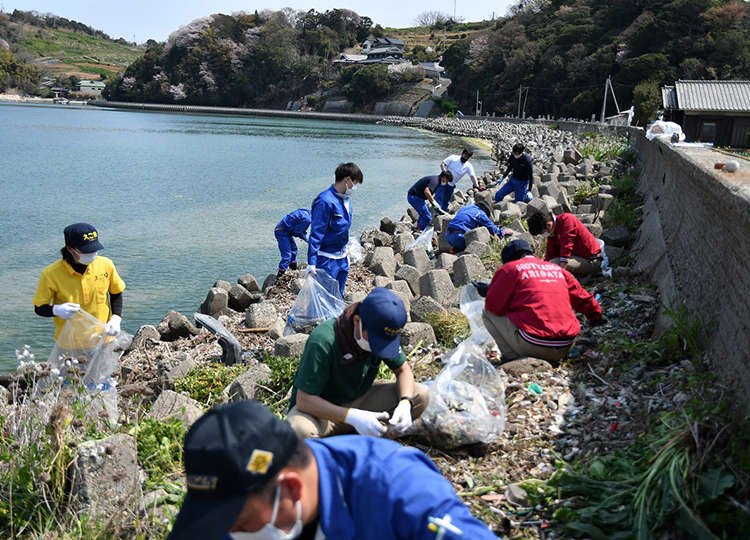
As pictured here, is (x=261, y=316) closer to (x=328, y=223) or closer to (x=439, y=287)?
A: (x=328, y=223)

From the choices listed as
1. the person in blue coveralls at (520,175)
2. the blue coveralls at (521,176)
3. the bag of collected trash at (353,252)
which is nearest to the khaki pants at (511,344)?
the bag of collected trash at (353,252)

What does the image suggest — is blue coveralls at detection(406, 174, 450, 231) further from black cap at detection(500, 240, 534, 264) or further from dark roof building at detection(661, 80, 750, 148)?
dark roof building at detection(661, 80, 750, 148)

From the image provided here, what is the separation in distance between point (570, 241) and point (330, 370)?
423cm

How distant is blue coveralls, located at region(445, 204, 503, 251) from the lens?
32.0 feet

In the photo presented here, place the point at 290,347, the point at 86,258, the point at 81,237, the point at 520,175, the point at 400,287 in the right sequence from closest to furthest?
1. the point at 81,237
2. the point at 86,258
3. the point at 290,347
4. the point at 400,287
5. the point at 520,175

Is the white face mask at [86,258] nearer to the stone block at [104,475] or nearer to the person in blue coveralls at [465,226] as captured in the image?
the stone block at [104,475]

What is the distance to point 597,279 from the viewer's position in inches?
274

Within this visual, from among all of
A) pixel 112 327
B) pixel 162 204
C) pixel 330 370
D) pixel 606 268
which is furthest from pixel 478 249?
pixel 162 204

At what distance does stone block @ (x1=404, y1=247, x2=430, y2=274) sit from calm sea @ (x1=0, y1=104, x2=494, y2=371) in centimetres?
321

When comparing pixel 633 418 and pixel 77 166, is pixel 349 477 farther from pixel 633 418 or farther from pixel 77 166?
pixel 77 166

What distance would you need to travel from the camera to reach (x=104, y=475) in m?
3.28

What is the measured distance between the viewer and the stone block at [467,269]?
7770 mm

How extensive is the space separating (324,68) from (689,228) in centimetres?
10124

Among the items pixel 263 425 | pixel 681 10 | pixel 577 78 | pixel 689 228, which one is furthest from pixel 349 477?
pixel 577 78
